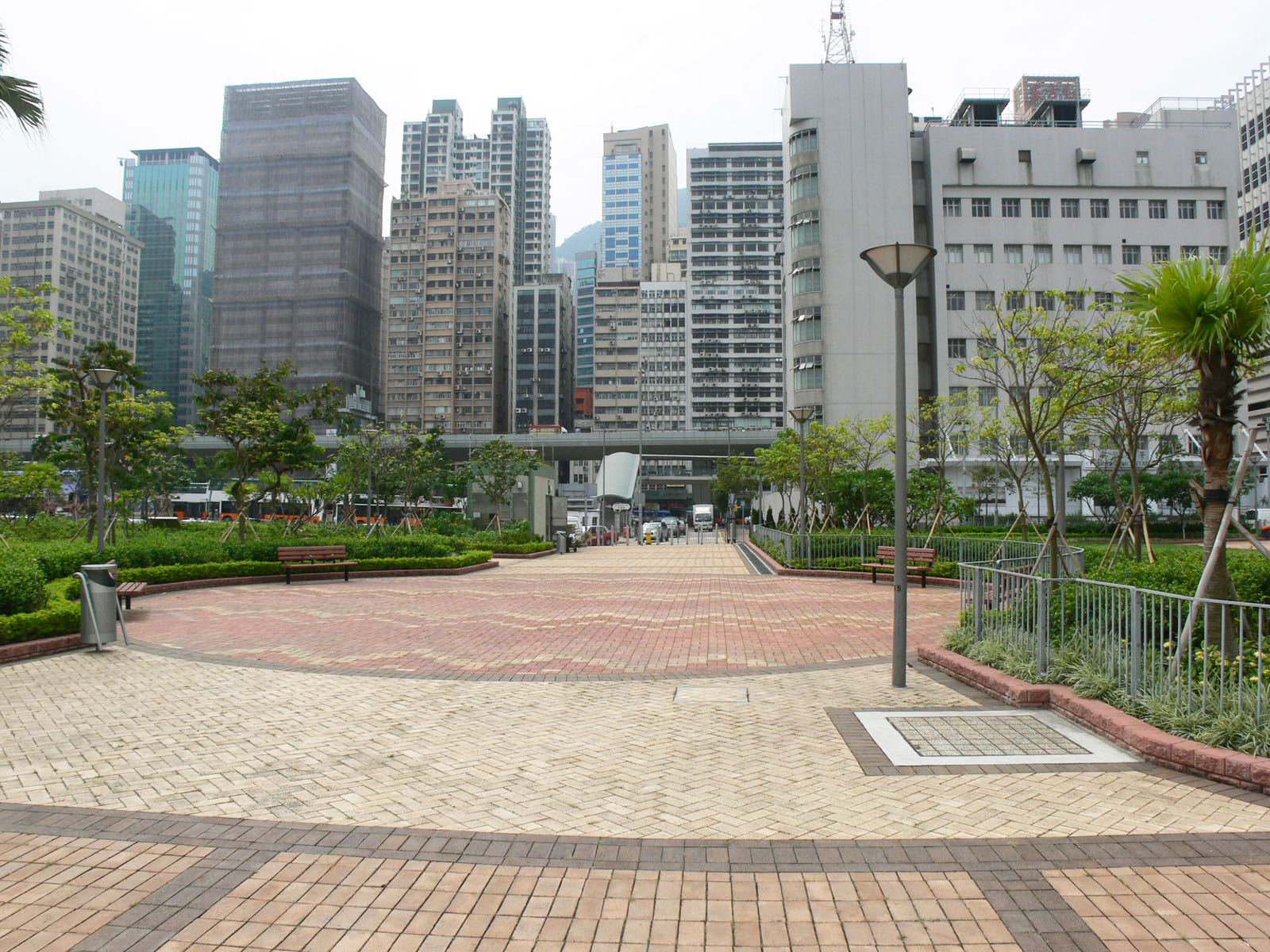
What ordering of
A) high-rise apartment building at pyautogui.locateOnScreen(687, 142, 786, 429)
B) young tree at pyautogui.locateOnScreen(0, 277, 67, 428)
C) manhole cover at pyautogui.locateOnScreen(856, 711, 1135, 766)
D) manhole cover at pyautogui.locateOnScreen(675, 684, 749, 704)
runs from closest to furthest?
manhole cover at pyautogui.locateOnScreen(856, 711, 1135, 766)
manhole cover at pyautogui.locateOnScreen(675, 684, 749, 704)
young tree at pyautogui.locateOnScreen(0, 277, 67, 428)
high-rise apartment building at pyautogui.locateOnScreen(687, 142, 786, 429)

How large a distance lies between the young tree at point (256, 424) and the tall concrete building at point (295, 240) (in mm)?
87321

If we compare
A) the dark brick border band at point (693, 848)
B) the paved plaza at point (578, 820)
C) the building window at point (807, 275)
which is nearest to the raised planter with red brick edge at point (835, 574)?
the paved plaza at point (578, 820)

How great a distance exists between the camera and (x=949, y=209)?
60719 mm

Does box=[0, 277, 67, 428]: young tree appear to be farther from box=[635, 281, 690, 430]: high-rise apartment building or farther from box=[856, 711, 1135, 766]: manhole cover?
box=[635, 281, 690, 430]: high-rise apartment building

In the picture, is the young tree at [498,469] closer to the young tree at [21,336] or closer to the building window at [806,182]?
the young tree at [21,336]

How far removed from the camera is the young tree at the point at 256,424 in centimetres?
2150

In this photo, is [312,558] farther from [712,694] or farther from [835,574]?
[712,694]

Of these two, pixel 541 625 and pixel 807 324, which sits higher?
pixel 807 324

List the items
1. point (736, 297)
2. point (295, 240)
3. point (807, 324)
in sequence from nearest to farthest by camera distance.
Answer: point (807, 324) → point (295, 240) → point (736, 297)

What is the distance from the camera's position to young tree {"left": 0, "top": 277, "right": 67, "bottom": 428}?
1791 centimetres

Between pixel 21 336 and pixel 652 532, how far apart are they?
44.3 meters

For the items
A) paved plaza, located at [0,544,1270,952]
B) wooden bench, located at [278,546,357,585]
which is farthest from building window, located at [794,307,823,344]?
paved plaza, located at [0,544,1270,952]

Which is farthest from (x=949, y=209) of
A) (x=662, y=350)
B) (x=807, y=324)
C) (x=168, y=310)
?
(x=168, y=310)

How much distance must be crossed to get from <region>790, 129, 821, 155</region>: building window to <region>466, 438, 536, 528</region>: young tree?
37599mm
